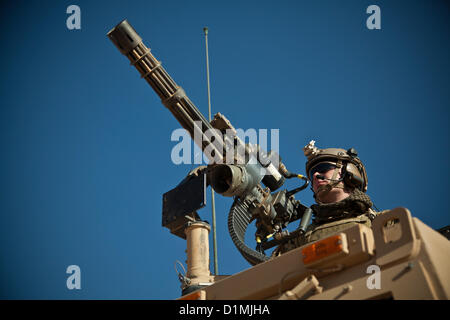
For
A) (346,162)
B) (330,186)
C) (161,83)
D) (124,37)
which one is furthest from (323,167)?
(124,37)

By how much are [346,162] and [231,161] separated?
6053 millimetres

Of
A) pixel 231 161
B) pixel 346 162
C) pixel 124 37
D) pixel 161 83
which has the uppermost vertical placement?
pixel 124 37

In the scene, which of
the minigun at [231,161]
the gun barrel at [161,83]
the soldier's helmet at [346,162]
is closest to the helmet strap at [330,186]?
the soldier's helmet at [346,162]

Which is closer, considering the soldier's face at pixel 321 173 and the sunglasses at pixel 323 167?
the soldier's face at pixel 321 173

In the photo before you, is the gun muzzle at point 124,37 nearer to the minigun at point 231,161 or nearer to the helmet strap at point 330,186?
the minigun at point 231,161

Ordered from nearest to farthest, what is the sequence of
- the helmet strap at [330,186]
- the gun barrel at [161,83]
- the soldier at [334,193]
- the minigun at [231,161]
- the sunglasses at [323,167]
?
the soldier at [334,193] → the helmet strap at [330,186] → the sunglasses at [323,167] → the minigun at [231,161] → the gun barrel at [161,83]

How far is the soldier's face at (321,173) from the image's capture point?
7.69 metres

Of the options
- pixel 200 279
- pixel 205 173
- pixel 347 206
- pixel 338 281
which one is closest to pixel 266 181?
pixel 205 173

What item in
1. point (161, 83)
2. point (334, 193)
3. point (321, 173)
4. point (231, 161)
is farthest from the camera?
point (161, 83)

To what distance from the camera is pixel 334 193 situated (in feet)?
24.8

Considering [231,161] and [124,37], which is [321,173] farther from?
[124,37]

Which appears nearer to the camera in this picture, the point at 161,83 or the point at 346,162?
the point at 346,162
